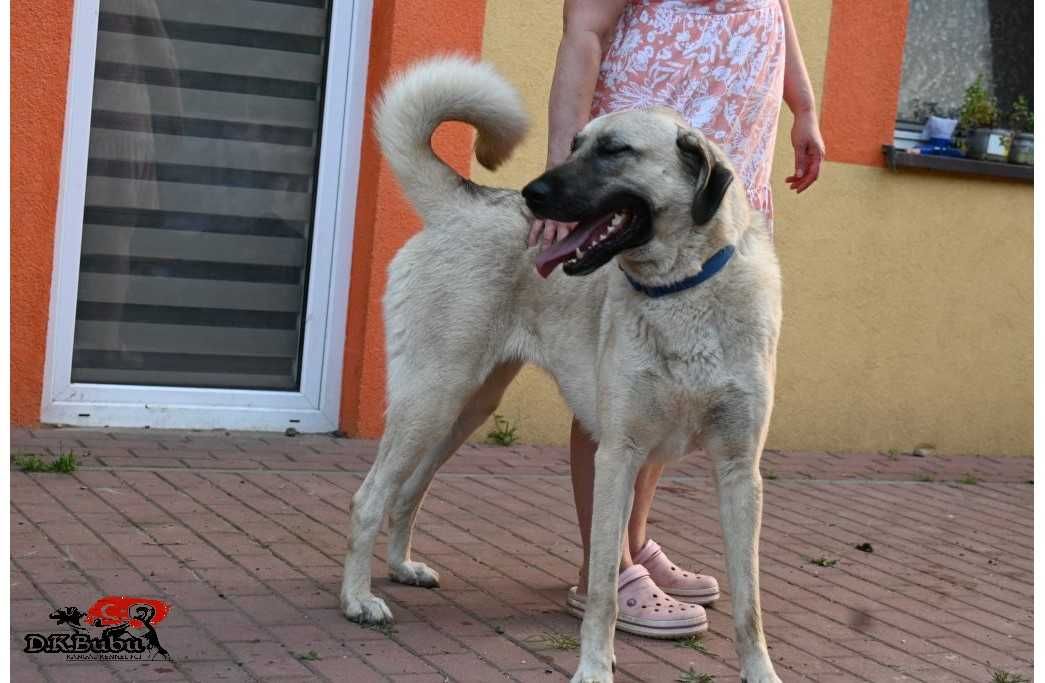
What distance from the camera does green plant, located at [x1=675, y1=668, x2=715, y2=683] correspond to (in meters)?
4.00

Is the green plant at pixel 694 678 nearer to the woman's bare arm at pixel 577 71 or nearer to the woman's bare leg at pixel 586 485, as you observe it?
the woman's bare leg at pixel 586 485

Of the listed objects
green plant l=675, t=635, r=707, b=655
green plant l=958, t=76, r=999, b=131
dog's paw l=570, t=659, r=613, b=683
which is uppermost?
green plant l=958, t=76, r=999, b=131

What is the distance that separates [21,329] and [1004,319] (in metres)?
5.27

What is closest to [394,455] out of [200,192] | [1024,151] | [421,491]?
[421,491]

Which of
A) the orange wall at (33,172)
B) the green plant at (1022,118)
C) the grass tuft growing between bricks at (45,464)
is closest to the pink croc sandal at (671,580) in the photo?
the grass tuft growing between bricks at (45,464)

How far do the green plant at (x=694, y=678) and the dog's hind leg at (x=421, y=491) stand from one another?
3.42 feet

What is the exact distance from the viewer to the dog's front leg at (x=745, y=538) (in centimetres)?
391

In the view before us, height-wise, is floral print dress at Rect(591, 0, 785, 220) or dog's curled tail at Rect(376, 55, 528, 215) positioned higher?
floral print dress at Rect(591, 0, 785, 220)

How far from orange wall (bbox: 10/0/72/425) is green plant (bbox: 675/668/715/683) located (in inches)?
145

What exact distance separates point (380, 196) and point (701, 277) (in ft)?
11.1

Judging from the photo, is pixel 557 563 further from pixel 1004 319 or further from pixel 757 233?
pixel 1004 319

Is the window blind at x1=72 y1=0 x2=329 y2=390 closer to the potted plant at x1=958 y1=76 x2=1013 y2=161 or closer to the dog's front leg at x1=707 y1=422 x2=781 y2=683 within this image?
the potted plant at x1=958 y1=76 x2=1013 y2=161

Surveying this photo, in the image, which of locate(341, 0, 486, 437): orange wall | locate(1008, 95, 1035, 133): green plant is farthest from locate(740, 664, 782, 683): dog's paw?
locate(1008, 95, 1035, 133): green plant

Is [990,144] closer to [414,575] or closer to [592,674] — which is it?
[414,575]
